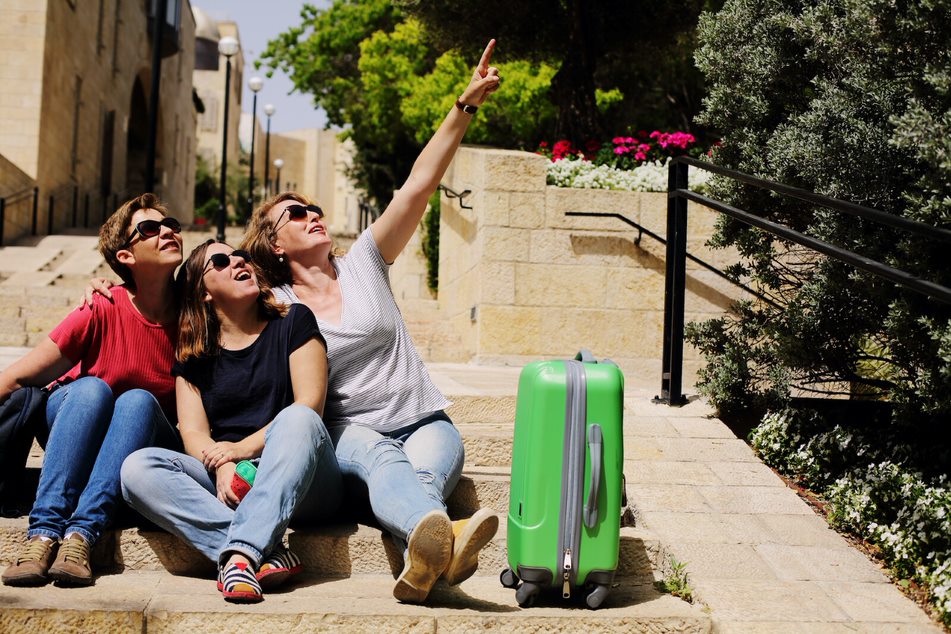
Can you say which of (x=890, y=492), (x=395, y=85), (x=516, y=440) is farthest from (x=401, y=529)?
(x=395, y=85)

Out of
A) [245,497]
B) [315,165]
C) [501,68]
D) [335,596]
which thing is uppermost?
[315,165]

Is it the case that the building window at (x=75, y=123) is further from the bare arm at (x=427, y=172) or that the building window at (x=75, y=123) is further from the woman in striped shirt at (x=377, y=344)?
the bare arm at (x=427, y=172)

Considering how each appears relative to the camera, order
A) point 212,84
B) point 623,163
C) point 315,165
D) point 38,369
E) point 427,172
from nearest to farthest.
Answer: point 38,369
point 427,172
point 623,163
point 212,84
point 315,165

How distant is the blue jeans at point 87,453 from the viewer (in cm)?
317

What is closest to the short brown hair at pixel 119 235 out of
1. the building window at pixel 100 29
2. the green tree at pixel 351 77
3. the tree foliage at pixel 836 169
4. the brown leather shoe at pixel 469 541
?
the brown leather shoe at pixel 469 541

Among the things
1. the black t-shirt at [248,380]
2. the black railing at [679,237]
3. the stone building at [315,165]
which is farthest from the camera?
the stone building at [315,165]

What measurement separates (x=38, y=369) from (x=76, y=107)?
21862mm

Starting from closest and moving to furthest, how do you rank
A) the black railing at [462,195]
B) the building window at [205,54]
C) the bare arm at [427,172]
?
the bare arm at [427,172]
the black railing at [462,195]
the building window at [205,54]

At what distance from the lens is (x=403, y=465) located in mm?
3281

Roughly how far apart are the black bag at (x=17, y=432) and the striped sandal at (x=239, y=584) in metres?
0.95

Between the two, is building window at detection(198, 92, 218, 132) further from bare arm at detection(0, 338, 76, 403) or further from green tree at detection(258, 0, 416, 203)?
bare arm at detection(0, 338, 76, 403)

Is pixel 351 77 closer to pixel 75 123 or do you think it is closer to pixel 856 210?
pixel 75 123

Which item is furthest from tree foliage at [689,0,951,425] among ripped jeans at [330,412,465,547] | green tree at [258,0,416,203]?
green tree at [258,0,416,203]

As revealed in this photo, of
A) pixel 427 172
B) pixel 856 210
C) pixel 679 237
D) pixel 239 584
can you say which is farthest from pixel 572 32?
pixel 239 584
